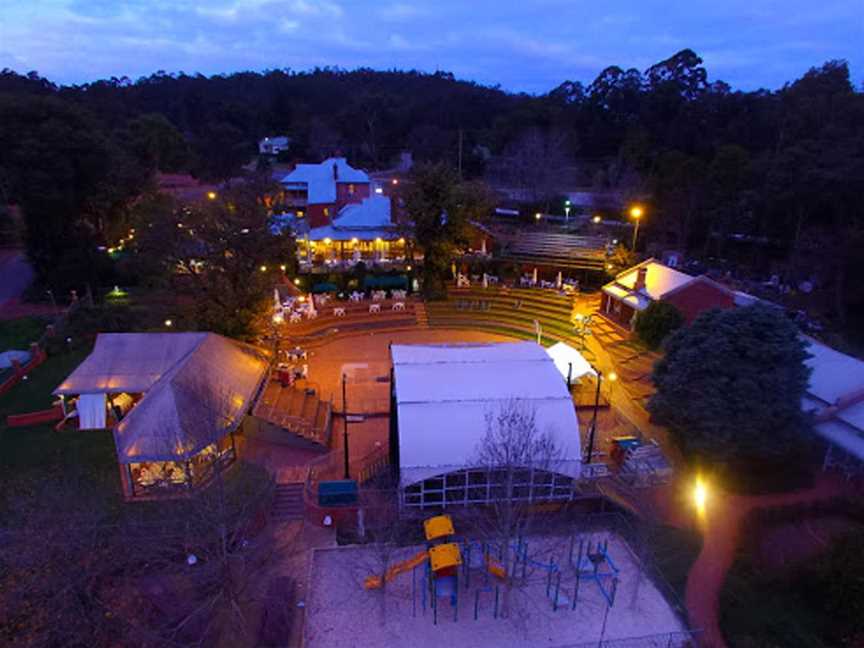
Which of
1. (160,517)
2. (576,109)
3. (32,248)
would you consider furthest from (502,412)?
(576,109)

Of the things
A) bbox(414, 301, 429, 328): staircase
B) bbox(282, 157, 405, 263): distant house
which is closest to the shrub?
bbox(414, 301, 429, 328): staircase

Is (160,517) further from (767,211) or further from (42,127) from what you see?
(767,211)

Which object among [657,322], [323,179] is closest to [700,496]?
[657,322]

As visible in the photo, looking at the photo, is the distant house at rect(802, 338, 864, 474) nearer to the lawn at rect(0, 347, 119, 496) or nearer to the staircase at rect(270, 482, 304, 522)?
the staircase at rect(270, 482, 304, 522)

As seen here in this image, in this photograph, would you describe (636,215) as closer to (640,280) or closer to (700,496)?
(640,280)

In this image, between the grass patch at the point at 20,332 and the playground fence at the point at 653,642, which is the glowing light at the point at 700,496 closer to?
the playground fence at the point at 653,642

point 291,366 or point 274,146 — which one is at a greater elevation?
point 274,146
